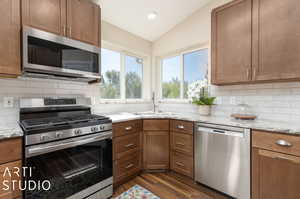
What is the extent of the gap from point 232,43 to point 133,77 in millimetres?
1852

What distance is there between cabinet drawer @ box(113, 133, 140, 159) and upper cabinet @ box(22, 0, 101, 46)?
1.32 metres

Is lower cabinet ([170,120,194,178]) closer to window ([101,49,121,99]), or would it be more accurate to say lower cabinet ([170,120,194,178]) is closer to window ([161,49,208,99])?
window ([161,49,208,99])

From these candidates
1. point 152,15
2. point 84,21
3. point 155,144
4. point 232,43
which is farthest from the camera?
point 152,15

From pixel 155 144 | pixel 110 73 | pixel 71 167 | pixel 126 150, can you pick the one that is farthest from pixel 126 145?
pixel 110 73

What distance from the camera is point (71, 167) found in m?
1.44

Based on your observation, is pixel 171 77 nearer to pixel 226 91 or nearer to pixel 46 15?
pixel 226 91

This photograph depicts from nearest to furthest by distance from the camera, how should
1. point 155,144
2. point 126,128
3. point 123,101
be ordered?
1. point 126,128
2. point 155,144
3. point 123,101

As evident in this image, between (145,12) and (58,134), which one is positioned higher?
(145,12)

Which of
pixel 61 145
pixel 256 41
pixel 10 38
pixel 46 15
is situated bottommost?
pixel 61 145

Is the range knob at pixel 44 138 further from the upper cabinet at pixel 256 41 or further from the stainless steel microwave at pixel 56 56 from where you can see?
the upper cabinet at pixel 256 41

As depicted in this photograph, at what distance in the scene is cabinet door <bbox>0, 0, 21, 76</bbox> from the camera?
1.32 metres

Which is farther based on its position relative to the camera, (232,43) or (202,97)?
(202,97)

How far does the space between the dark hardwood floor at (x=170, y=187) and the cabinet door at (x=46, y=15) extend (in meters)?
2.05

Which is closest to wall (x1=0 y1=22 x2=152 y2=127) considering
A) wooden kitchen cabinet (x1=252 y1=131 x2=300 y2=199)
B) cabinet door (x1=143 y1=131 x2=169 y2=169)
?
cabinet door (x1=143 y1=131 x2=169 y2=169)
